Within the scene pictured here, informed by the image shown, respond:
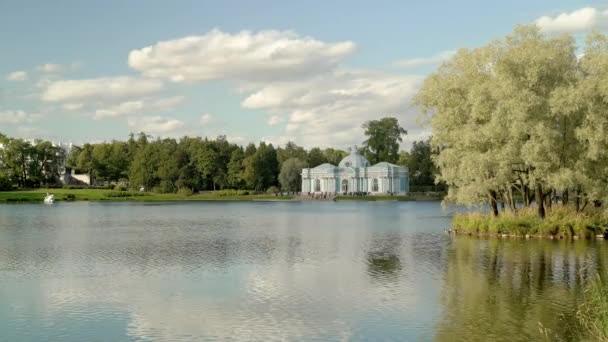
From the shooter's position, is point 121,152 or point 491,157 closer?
point 491,157

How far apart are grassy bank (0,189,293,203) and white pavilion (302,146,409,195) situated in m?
14.2

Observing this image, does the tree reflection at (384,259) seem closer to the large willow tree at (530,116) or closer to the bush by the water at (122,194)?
the large willow tree at (530,116)

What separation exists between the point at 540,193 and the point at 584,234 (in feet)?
10.8

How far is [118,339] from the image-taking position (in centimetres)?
1422

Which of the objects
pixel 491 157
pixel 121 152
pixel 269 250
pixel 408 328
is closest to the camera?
pixel 408 328

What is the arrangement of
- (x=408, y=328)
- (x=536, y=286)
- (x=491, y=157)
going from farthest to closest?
1. (x=491, y=157)
2. (x=536, y=286)
3. (x=408, y=328)

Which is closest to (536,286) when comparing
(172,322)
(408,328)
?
(408,328)

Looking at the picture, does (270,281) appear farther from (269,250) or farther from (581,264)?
(581,264)

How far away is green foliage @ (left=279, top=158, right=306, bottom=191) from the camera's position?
439 feet

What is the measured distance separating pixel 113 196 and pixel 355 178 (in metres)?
50.8

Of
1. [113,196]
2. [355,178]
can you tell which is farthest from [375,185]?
[113,196]

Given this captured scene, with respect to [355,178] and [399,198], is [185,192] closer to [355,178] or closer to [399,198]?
[355,178]

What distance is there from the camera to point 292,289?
20.2 meters

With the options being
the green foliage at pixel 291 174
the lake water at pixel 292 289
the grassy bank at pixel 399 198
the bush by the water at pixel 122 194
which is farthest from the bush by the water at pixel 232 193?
the lake water at pixel 292 289
